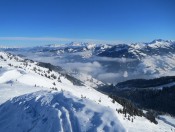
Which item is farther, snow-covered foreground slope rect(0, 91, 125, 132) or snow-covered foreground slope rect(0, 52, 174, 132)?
snow-covered foreground slope rect(0, 52, 174, 132)

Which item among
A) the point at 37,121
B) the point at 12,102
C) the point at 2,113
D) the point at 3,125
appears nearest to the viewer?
the point at 37,121

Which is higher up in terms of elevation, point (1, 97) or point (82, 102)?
point (82, 102)

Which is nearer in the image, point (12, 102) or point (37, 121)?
point (37, 121)

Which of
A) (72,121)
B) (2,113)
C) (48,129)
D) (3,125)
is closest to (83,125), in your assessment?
(72,121)

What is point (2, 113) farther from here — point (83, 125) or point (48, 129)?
point (83, 125)

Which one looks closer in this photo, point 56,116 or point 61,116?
point 56,116

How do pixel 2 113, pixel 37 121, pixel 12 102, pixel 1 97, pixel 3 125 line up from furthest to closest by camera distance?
1. pixel 1 97
2. pixel 12 102
3. pixel 2 113
4. pixel 3 125
5. pixel 37 121

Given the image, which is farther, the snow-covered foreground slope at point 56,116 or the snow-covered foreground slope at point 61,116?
the snow-covered foreground slope at point 61,116

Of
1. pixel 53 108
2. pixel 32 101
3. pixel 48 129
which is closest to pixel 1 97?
pixel 32 101
